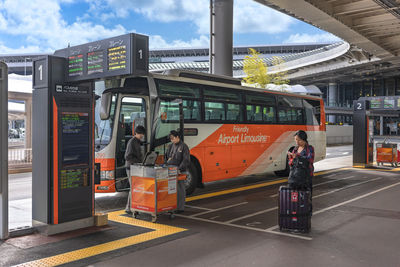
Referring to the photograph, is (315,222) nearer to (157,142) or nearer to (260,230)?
(260,230)

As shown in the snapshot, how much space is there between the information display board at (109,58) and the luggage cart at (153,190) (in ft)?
7.70

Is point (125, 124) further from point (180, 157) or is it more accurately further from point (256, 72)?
point (256, 72)

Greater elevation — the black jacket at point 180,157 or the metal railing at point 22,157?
the black jacket at point 180,157

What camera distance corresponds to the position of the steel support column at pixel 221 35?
1961cm

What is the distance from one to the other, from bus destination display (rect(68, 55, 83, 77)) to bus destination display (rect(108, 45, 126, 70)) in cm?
73

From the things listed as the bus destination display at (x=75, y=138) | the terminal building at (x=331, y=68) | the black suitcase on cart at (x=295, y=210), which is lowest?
the black suitcase on cart at (x=295, y=210)

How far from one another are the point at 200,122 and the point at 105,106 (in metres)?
3.22

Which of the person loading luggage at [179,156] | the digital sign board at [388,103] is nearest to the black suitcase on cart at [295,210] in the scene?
the person loading luggage at [179,156]

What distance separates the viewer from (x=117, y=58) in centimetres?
678

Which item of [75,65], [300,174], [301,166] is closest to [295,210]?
[300,174]

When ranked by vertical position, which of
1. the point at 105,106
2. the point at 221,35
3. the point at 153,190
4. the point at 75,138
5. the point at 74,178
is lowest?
the point at 153,190

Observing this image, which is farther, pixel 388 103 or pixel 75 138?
pixel 388 103

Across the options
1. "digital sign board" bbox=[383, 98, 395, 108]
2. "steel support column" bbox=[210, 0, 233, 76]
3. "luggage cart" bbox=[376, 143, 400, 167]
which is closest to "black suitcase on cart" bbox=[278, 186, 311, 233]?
"steel support column" bbox=[210, 0, 233, 76]

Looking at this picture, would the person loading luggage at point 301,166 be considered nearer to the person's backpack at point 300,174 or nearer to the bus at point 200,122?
the person's backpack at point 300,174
